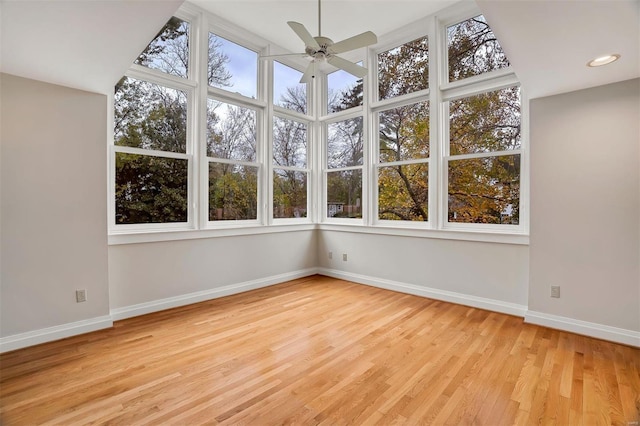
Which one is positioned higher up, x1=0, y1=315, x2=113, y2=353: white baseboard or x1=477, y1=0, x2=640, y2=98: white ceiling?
x1=477, y1=0, x2=640, y2=98: white ceiling

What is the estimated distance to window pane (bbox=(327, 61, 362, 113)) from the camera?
495 centimetres

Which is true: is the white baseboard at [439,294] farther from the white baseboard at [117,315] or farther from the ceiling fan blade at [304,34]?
the ceiling fan blade at [304,34]

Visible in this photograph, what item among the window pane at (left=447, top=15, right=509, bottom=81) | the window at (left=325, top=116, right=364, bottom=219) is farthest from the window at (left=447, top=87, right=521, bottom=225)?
the window at (left=325, top=116, right=364, bottom=219)

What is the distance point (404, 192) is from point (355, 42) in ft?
7.50

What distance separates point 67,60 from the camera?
2.31 m

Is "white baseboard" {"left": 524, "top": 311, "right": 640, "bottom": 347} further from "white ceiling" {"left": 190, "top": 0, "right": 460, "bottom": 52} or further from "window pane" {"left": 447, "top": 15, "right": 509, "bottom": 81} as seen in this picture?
"white ceiling" {"left": 190, "top": 0, "right": 460, "bottom": 52}

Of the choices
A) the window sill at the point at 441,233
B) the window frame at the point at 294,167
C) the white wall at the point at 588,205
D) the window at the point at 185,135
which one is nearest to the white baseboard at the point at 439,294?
the white wall at the point at 588,205

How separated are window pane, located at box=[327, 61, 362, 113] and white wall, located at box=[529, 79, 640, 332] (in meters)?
2.53

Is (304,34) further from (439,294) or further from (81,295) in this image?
(439,294)

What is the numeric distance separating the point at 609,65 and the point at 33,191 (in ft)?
15.6

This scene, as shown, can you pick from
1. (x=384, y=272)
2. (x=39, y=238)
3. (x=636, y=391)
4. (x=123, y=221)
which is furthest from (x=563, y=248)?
(x=39, y=238)

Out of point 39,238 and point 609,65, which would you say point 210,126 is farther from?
point 609,65

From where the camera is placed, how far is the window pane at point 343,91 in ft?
16.2

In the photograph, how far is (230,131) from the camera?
4285mm
